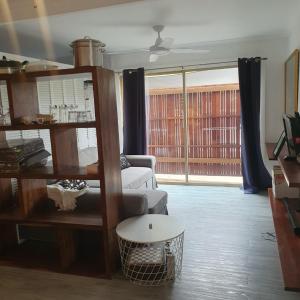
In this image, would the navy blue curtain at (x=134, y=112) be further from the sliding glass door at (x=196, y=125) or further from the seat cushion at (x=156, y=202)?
the seat cushion at (x=156, y=202)

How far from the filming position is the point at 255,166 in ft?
14.7

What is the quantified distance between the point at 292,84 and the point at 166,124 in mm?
2290

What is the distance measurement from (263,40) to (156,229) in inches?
136

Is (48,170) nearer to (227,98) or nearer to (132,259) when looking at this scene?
(132,259)

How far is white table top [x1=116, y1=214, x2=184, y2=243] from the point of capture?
2.09 metres

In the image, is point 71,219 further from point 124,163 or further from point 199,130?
point 199,130

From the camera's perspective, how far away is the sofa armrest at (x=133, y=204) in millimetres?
2496

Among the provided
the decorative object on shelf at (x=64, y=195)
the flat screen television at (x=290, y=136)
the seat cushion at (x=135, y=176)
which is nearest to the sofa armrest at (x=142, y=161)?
the seat cushion at (x=135, y=176)

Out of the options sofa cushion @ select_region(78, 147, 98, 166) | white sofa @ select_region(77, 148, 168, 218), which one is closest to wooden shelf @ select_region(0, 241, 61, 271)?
white sofa @ select_region(77, 148, 168, 218)

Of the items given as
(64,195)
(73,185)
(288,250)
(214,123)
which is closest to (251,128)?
(214,123)

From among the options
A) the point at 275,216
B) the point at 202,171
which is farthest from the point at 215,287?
the point at 202,171

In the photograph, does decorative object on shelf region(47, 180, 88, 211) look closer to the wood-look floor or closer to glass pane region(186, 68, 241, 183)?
the wood-look floor

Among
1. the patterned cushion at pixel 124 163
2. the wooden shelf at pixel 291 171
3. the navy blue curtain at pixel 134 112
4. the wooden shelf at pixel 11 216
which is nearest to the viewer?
the wooden shelf at pixel 291 171

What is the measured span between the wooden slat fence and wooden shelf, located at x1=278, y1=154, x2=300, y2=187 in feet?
9.05
